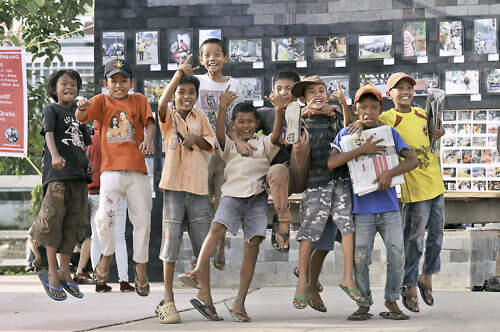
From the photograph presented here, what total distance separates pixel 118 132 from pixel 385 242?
6.25 ft

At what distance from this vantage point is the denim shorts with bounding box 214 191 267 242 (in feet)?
19.7

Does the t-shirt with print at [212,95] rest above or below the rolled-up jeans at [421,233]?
above

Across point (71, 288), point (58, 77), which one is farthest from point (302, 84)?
point (71, 288)

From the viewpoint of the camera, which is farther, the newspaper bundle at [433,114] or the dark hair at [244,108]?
the newspaper bundle at [433,114]

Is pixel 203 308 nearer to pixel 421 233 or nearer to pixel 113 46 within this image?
pixel 421 233

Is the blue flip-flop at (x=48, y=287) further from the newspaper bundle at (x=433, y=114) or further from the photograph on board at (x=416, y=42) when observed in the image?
the photograph on board at (x=416, y=42)

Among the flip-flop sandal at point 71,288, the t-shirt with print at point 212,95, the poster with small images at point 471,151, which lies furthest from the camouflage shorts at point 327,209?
the poster with small images at point 471,151

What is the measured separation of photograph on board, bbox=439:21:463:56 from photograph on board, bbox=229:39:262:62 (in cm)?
177

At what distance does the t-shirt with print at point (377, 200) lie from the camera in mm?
5992

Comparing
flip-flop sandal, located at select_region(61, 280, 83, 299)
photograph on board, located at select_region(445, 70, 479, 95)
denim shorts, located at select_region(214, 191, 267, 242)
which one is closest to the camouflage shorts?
denim shorts, located at select_region(214, 191, 267, 242)

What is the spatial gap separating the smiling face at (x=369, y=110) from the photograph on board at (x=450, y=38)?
130 inches

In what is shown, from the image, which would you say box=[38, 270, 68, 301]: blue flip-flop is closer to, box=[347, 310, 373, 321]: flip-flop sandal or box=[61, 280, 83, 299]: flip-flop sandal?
box=[61, 280, 83, 299]: flip-flop sandal

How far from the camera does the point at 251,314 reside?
6.38 metres

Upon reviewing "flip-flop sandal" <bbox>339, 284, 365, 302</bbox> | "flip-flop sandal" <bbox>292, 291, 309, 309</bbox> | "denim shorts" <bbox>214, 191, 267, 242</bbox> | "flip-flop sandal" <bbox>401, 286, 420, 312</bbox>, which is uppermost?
"denim shorts" <bbox>214, 191, 267, 242</bbox>
